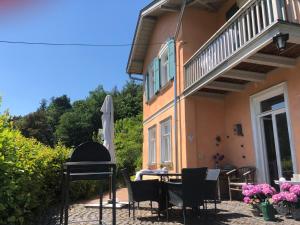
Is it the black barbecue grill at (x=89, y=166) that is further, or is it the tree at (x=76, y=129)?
the tree at (x=76, y=129)

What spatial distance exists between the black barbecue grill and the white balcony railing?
365cm

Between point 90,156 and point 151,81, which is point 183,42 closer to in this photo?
point 151,81

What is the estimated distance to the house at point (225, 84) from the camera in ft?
20.9

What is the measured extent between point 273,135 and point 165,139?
4.95 m

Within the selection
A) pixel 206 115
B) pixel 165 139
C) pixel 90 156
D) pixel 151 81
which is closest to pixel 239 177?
pixel 206 115

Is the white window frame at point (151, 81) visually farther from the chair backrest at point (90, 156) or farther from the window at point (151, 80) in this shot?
the chair backrest at point (90, 156)

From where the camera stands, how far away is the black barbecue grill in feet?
13.7

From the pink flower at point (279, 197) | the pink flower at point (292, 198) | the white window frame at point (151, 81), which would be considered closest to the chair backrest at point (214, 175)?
the pink flower at point (279, 197)

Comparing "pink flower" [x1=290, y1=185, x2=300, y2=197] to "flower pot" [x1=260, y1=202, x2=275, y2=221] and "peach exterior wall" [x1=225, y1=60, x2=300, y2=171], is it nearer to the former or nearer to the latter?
"flower pot" [x1=260, y1=202, x2=275, y2=221]

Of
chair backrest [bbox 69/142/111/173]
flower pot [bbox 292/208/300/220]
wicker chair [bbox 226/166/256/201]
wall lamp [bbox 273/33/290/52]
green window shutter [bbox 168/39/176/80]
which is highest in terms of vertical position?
green window shutter [bbox 168/39/176/80]

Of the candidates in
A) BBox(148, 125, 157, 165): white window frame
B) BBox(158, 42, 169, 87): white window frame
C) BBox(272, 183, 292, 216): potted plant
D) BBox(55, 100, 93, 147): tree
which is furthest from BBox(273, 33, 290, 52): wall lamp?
BBox(55, 100, 93, 147): tree

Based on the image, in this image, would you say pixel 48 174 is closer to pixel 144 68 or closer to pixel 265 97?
pixel 265 97

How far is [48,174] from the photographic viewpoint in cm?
695

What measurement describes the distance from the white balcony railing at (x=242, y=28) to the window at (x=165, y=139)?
298cm
